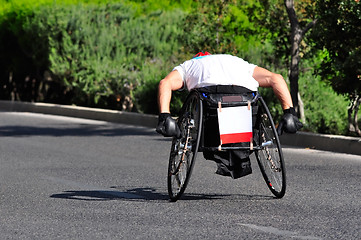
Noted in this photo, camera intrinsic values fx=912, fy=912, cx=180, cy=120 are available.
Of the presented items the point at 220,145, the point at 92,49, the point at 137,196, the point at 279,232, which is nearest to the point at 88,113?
the point at 92,49

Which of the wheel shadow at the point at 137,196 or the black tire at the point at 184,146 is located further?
the wheel shadow at the point at 137,196

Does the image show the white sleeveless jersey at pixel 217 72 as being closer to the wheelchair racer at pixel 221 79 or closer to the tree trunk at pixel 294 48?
the wheelchair racer at pixel 221 79

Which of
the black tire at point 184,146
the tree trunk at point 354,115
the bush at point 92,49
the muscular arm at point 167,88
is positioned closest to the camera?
the muscular arm at point 167,88

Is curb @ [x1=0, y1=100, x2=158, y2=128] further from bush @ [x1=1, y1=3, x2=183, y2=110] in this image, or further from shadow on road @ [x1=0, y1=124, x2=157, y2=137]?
bush @ [x1=1, y1=3, x2=183, y2=110]

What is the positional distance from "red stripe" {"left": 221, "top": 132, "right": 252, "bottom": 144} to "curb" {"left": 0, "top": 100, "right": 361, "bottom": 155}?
526cm

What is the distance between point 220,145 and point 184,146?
0.34 metres

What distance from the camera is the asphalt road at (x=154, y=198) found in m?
6.87

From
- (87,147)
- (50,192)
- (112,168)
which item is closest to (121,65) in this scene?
(87,147)

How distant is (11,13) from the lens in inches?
1080

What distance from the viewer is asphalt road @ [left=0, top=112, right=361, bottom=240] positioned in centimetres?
687

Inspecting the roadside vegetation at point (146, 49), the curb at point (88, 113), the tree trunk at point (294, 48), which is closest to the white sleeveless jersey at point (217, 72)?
the roadside vegetation at point (146, 49)

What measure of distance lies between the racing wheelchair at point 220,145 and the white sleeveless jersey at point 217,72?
0.06m

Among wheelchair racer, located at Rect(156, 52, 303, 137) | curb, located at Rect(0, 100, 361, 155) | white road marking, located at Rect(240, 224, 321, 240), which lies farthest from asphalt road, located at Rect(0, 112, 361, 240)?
wheelchair racer, located at Rect(156, 52, 303, 137)

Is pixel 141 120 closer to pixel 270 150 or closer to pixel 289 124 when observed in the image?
pixel 270 150
